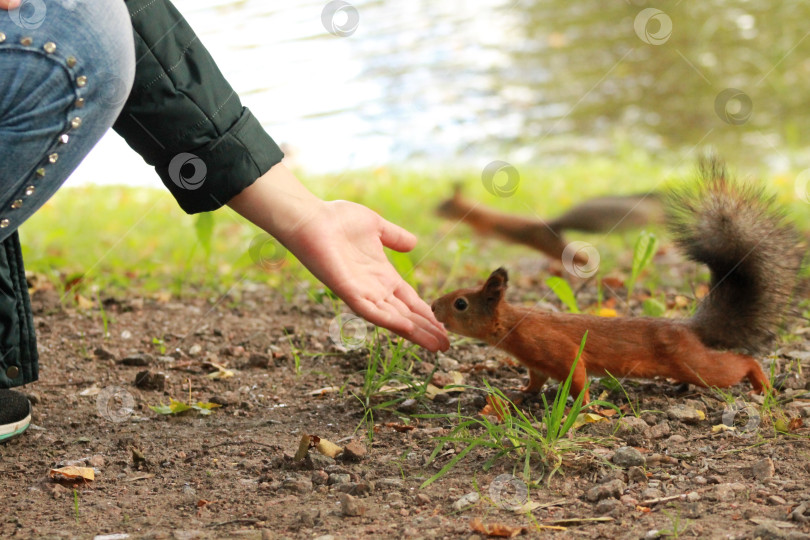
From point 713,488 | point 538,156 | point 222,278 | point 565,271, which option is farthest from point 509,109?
point 713,488

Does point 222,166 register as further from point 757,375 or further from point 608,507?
point 757,375

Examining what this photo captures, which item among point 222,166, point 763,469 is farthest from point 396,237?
point 763,469

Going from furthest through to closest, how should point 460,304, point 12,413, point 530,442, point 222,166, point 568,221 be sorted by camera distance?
point 568,221 → point 460,304 → point 12,413 → point 222,166 → point 530,442

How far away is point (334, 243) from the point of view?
224cm

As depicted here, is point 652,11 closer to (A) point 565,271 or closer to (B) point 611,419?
(A) point 565,271

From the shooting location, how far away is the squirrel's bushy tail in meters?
2.34

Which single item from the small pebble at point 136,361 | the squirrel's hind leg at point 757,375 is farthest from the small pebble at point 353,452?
the squirrel's hind leg at point 757,375

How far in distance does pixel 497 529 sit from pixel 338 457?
54 centimetres

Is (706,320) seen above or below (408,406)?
above

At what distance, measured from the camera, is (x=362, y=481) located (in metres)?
1.91

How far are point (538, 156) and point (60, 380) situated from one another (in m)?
6.13

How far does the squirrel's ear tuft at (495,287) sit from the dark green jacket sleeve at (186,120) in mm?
678

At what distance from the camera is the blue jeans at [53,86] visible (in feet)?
5.61

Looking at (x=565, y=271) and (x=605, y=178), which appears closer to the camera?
(x=565, y=271)
